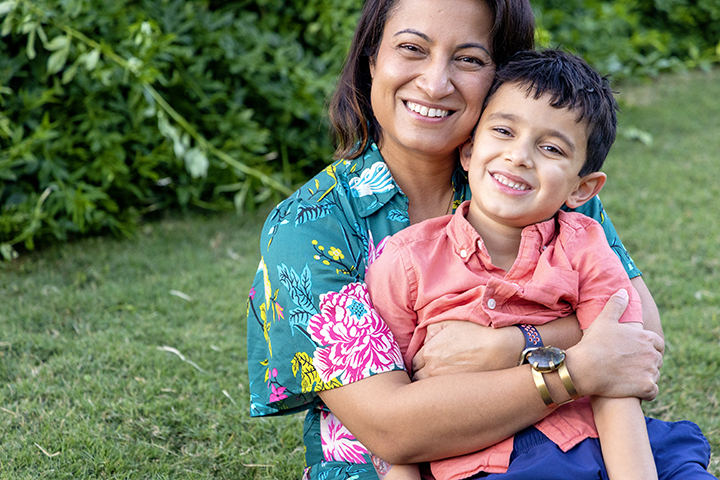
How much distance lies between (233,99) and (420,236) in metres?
3.20

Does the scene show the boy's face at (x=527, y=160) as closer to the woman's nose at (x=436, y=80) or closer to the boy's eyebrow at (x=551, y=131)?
the boy's eyebrow at (x=551, y=131)

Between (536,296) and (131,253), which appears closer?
(536,296)

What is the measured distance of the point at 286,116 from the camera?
495 cm

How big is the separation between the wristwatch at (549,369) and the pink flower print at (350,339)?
327 millimetres

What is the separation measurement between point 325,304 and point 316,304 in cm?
2

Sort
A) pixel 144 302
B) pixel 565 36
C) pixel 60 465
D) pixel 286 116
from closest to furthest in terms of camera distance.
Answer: pixel 60 465 < pixel 144 302 < pixel 286 116 < pixel 565 36

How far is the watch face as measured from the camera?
1.71 metres

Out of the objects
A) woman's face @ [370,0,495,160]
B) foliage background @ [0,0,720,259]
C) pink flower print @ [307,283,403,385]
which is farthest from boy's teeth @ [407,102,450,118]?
foliage background @ [0,0,720,259]

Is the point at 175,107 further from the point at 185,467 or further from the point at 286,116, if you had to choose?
the point at 185,467

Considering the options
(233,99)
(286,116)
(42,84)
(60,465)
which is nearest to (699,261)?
(286,116)

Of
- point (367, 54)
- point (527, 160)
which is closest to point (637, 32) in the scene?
point (367, 54)

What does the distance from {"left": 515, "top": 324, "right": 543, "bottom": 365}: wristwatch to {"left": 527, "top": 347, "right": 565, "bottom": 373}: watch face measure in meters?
0.04

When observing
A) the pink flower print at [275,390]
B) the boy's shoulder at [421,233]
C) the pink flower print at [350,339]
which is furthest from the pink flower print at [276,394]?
the boy's shoulder at [421,233]

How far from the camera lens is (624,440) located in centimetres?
174
